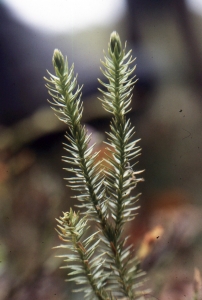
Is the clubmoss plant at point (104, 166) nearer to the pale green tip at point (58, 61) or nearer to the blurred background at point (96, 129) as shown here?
the pale green tip at point (58, 61)

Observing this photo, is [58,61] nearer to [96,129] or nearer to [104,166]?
[104,166]

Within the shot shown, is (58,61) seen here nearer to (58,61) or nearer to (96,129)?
(58,61)

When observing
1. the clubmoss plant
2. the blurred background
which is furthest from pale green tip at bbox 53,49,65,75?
the blurred background

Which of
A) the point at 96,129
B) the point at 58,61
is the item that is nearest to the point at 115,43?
the point at 58,61

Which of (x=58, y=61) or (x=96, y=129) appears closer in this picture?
(x=58, y=61)

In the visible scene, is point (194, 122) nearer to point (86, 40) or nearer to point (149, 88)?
point (149, 88)

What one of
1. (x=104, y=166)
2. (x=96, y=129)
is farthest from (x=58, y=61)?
(x=96, y=129)

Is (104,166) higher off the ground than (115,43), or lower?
lower

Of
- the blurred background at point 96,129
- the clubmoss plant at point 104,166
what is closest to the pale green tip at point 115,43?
the clubmoss plant at point 104,166

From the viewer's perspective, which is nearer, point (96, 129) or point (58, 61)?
point (58, 61)

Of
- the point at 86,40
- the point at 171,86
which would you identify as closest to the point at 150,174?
the point at 171,86
